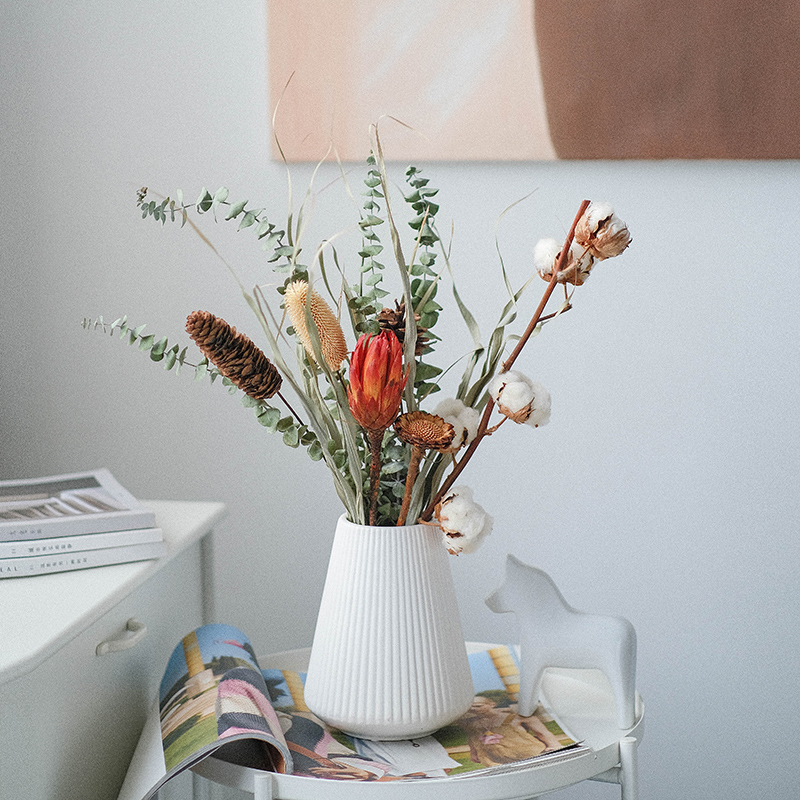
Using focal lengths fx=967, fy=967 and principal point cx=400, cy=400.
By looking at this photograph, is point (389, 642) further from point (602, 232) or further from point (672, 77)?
point (672, 77)

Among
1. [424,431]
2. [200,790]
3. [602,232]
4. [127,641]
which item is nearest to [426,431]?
[424,431]

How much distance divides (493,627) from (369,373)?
0.90 metres

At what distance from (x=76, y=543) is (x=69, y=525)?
0.06 feet

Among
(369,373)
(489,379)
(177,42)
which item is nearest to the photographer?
(369,373)

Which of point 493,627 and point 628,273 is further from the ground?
point 628,273

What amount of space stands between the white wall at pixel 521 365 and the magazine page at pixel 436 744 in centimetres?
61

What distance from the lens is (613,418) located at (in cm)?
153

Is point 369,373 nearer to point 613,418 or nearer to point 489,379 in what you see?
point 489,379

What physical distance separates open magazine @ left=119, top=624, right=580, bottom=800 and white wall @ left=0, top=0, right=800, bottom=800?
23.6 inches

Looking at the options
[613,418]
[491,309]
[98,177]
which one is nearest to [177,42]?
[98,177]

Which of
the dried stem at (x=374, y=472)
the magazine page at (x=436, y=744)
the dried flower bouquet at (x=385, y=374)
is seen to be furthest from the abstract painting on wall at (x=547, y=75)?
the magazine page at (x=436, y=744)

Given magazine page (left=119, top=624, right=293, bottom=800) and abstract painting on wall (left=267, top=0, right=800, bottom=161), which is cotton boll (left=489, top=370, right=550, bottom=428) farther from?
abstract painting on wall (left=267, top=0, right=800, bottom=161)

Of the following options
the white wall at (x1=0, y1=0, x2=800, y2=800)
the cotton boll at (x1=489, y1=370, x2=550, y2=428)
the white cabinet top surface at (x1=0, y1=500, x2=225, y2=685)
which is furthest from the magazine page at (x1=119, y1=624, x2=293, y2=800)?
the white wall at (x1=0, y1=0, x2=800, y2=800)

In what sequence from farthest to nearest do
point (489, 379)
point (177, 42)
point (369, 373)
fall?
point (177, 42) < point (489, 379) < point (369, 373)
